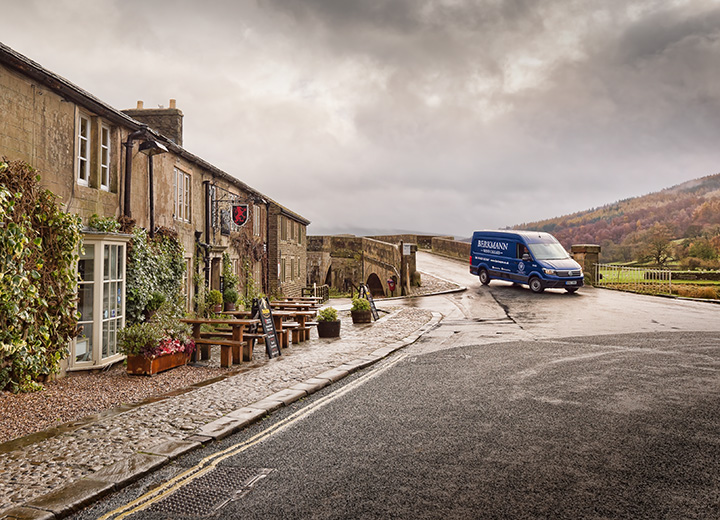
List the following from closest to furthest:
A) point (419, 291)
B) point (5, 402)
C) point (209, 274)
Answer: point (5, 402), point (209, 274), point (419, 291)

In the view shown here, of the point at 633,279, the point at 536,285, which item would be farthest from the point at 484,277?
the point at 633,279

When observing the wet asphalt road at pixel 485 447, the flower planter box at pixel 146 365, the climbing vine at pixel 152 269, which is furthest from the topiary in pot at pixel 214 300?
the wet asphalt road at pixel 485 447

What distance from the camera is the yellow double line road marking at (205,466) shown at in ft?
13.3

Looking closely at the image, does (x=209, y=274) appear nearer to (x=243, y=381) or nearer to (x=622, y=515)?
(x=243, y=381)

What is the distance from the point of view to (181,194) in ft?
52.4

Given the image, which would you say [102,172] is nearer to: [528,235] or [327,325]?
[327,325]

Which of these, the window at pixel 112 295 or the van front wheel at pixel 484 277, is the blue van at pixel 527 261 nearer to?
the van front wheel at pixel 484 277

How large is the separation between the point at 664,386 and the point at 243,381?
20.8ft

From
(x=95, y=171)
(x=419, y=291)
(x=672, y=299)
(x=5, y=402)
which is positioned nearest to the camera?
(x=5, y=402)

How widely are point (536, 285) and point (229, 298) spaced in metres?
13.4

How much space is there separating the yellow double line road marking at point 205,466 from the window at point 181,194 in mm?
9814

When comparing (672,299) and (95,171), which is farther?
(672,299)

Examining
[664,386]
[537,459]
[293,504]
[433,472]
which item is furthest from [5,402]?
[664,386]

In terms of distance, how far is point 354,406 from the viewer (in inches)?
274
